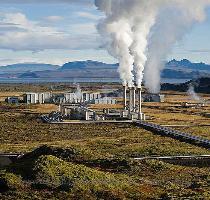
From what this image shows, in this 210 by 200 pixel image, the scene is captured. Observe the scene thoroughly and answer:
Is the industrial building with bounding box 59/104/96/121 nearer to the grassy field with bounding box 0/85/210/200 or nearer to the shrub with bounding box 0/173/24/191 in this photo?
the grassy field with bounding box 0/85/210/200

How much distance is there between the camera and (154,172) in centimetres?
3778

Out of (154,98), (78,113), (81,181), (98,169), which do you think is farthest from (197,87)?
(81,181)

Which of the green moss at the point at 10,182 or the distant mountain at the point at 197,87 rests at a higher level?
the distant mountain at the point at 197,87

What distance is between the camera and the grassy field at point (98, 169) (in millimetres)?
30031

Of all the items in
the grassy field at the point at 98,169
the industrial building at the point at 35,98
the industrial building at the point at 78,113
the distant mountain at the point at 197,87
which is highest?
the distant mountain at the point at 197,87

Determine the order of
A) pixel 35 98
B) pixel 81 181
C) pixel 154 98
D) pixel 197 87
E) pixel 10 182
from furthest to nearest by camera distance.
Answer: pixel 197 87 → pixel 154 98 → pixel 35 98 → pixel 81 181 → pixel 10 182

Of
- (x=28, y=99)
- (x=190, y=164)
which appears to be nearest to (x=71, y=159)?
(x=190, y=164)

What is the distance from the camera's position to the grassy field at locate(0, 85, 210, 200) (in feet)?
98.5

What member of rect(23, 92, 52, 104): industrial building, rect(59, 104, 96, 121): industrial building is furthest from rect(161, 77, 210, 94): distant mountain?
rect(59, 104, 96, 121): industrial building

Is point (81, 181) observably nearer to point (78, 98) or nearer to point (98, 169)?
point (98, 169)

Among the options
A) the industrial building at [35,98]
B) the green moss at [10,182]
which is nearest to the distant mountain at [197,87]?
the industrial building at [35,98]

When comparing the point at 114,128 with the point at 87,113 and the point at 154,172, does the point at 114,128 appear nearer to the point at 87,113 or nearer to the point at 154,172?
the point at 87,113

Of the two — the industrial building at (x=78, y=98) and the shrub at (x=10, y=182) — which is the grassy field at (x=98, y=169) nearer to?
the shrub at (x=10, y=182)

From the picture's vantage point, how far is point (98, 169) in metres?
37.8
